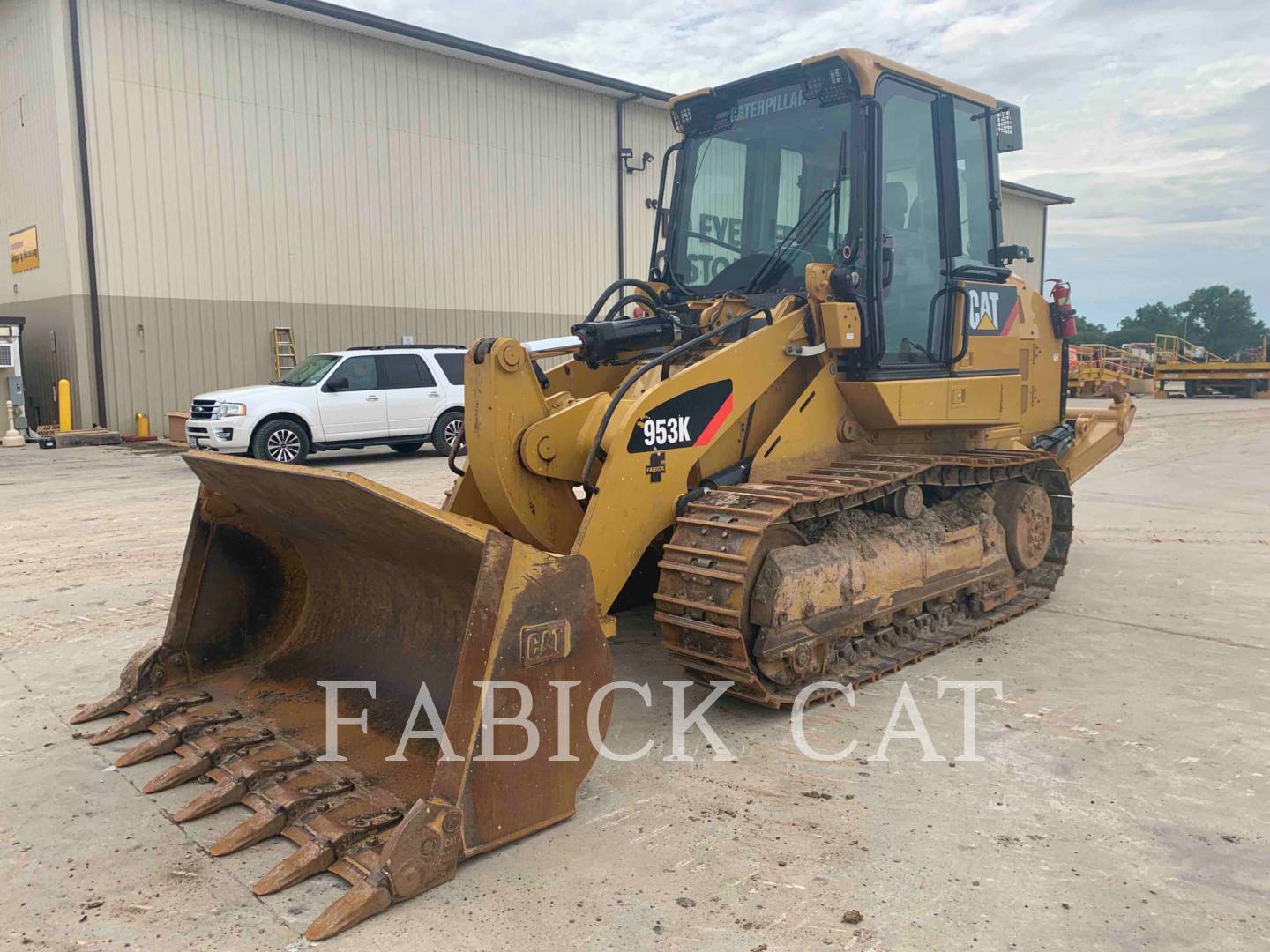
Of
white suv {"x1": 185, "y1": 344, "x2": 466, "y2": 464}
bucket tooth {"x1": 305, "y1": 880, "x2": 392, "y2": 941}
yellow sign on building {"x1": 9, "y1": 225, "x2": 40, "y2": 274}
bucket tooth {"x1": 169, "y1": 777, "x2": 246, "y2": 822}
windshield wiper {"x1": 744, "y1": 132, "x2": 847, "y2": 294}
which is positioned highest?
yellow sign on building {"x1": 9, "y1": 225, "x2": 40, "y2": 274}

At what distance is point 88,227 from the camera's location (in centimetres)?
1678

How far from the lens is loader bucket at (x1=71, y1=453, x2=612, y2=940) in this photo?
3.14 m

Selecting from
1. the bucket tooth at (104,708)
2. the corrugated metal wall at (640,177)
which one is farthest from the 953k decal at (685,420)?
the corrugated metal wall at (640,177)

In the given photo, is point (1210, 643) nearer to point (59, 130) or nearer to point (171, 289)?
point (171, 289)

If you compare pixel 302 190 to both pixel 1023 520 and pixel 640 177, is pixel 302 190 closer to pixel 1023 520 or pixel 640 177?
pixel 640 177

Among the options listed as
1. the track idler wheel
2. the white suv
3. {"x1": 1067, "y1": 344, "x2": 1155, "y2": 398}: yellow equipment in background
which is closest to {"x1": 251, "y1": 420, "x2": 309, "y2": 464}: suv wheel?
the white suv

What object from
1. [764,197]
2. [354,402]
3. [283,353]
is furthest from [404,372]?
[764,197]

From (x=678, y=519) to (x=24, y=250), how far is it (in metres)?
19.3

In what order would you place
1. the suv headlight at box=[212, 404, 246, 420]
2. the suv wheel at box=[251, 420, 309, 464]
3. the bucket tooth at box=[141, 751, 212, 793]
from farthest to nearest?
the suv wheel at box=[251, 420, 309, 464], the suv headlight at box=[212, 404, 246, 420], the bucket tooth at box=[141, 751, 212, 793]

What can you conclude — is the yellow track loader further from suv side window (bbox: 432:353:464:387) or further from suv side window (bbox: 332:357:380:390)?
suv side window (bbox: 432:353:464:387)

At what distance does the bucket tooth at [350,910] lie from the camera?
282cm

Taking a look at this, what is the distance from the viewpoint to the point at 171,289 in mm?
17453

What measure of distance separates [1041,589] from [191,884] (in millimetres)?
5516

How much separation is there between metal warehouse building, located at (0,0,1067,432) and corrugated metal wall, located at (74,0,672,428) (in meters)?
0.04
